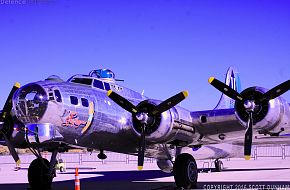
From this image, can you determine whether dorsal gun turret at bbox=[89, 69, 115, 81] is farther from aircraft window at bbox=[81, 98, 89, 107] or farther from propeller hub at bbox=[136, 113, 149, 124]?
propeller hub at bbox=[136, 113, 149, 124]

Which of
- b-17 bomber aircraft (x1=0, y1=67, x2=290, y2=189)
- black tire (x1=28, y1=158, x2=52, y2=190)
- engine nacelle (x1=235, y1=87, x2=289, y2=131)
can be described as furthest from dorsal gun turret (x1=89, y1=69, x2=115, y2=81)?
engine nacelle (x1=235, y1=87, x2=289, y2=131)

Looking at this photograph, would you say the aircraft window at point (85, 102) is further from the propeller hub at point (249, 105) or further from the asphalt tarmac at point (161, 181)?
the propeller hub at point (249, 105)

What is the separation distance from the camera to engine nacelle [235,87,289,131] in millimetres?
14844

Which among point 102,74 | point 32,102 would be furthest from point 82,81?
point 32,102

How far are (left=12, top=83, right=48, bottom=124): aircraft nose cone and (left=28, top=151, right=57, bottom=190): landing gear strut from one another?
2.78 meters

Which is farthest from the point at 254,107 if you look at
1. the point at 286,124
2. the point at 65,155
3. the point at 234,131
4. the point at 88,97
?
the point at 65,155

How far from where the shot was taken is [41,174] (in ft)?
54.9

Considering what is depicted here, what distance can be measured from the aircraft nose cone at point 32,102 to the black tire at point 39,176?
306 centimetres

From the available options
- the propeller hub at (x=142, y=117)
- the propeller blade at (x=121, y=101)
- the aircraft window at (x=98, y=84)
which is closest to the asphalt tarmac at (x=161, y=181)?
the propeller hub at (x=142, y=117)

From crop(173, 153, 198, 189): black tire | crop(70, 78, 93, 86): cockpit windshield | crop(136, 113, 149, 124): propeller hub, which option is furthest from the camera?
crop(173, 153, 198, 189): black tire

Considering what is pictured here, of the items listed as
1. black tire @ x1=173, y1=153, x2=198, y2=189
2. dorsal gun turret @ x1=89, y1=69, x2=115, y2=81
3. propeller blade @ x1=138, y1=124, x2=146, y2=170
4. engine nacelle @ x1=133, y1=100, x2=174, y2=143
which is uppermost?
dorsal gun turret @ x1=89, y1=69, x2=115, y2=81

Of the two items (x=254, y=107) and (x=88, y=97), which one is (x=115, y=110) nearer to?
(x=88, y=97)

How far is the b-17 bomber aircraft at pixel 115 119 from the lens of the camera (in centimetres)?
1438

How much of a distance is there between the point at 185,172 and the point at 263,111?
392cm
